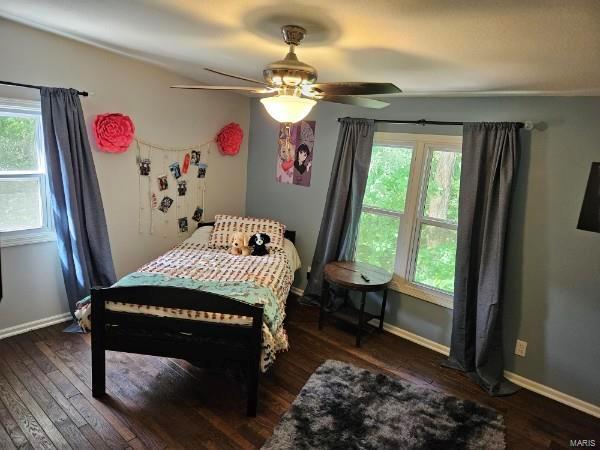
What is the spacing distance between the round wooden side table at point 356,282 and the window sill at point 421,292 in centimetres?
12

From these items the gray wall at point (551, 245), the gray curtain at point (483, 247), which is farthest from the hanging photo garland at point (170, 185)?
the gray curtain at point (483, 247)

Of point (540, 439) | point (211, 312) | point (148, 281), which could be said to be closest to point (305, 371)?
point (211, 312)

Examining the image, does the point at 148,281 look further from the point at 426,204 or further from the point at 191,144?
the point at 426,204

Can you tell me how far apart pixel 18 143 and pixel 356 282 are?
2883 millimetres

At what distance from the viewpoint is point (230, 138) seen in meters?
4.13

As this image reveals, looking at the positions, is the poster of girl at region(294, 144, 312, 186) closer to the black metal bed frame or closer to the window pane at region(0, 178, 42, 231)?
the black metal bed frame

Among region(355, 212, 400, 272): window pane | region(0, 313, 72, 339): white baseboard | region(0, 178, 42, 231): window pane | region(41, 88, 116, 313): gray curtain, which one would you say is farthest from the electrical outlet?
region(0, 178, 42, 231): window pane

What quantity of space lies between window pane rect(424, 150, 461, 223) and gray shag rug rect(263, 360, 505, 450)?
4.64ft

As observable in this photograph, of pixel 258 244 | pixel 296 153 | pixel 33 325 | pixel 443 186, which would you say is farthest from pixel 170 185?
pixel 443 186

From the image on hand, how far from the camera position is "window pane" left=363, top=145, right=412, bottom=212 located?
3.42 meters

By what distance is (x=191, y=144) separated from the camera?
3.95m

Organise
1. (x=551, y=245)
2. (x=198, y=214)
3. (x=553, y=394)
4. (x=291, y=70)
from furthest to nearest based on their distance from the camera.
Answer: (x=198, y=214) → (x=553, y=394) → (x=551, y=245) → (x=291, y=70)

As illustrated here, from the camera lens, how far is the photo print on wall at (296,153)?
3939 mm

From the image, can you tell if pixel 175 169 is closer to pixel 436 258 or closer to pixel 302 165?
pixel 302 165
